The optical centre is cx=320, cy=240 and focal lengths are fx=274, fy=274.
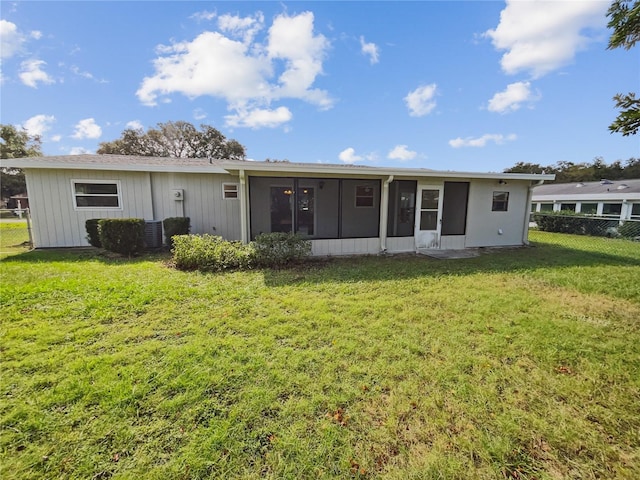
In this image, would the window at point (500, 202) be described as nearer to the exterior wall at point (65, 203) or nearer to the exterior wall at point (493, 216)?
the exterior wall at point (493, 216)

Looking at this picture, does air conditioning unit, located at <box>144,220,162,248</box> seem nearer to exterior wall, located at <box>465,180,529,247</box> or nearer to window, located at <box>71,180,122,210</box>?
window, located at <box>71,180,122,210</box>

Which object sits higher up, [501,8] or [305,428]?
[501,8]

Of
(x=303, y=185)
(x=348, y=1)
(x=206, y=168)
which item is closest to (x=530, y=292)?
(x=303, y=185)

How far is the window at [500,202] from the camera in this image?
9141 millimetres

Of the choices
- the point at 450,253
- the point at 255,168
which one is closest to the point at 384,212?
the point at 450,253

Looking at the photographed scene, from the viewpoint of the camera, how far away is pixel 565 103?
10211mm

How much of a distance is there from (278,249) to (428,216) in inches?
191

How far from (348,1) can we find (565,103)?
346 inches

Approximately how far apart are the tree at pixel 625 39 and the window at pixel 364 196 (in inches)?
258

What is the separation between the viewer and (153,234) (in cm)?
803

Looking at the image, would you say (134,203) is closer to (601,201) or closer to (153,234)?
(153,234)

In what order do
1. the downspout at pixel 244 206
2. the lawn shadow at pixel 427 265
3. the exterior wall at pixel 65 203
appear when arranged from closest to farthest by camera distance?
the lawn shadow at pixel 427 265 < the downspout at pixel 244 206 < the exterior wall at pixel 65 203

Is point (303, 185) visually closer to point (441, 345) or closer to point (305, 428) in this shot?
point (441, 345)

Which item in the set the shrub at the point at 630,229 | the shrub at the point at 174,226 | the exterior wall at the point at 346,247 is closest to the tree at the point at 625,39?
the exterior wall at the point at 346,247
